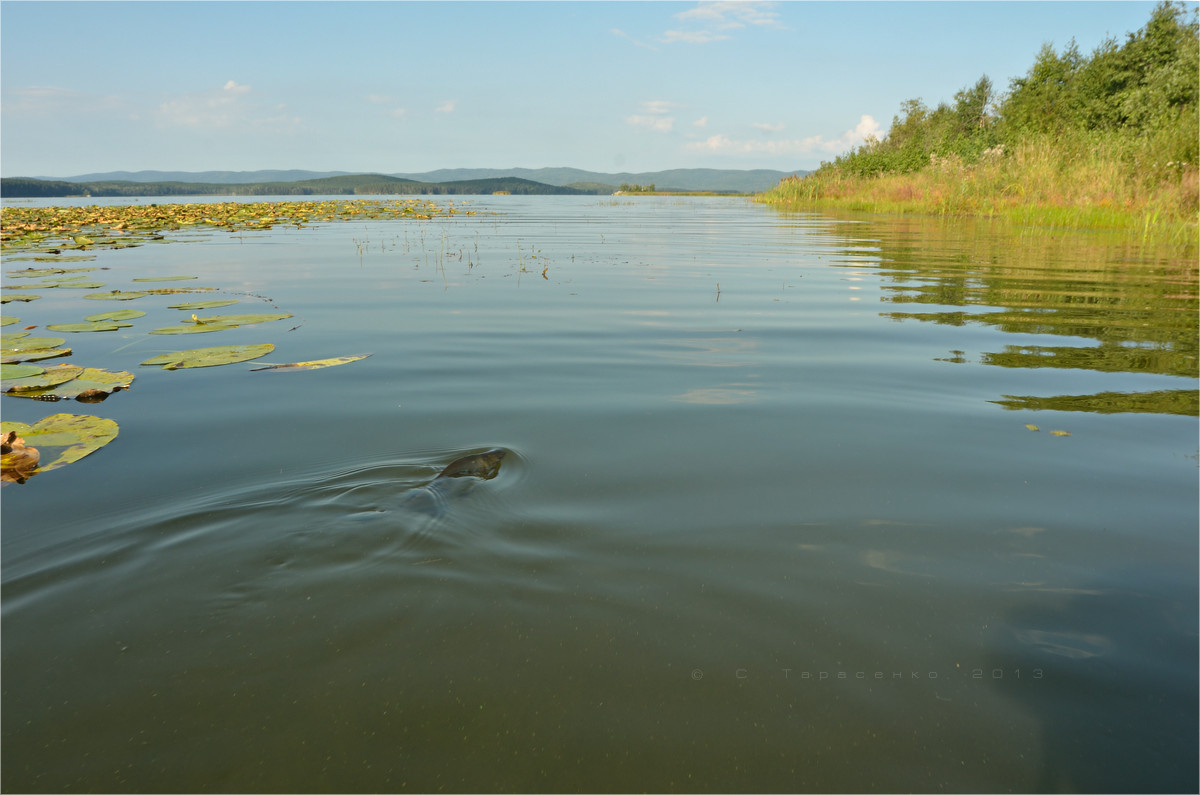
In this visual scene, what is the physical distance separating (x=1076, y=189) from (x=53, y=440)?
2055 centimetres

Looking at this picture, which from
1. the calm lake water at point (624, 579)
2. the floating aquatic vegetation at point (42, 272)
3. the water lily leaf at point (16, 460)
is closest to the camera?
the calm lake water at point (624, 579)

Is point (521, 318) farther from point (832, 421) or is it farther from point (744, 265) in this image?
point (744, 265)

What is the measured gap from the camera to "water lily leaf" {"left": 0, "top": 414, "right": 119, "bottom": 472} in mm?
3219

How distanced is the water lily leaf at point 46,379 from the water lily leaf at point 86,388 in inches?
0.9

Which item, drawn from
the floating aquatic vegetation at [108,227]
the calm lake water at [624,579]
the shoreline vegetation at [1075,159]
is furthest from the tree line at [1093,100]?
the floating aquatic vegetation at [108,227]

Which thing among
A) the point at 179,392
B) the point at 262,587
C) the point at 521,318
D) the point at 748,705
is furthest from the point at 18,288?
the point at 748,705

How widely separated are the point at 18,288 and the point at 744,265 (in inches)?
396

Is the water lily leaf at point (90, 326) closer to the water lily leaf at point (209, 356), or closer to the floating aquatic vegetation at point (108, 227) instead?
the water lily leaf at point (209, 356)

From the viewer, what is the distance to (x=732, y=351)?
17.3 feet

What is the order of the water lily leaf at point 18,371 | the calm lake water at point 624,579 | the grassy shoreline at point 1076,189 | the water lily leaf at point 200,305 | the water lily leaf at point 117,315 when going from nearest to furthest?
1. the calm lake water at point 624,579
2. the water lily leaf at point 18,371
3. the water lily leaf at point 117,315
4. the water lily leaf at point 200,305
5. the grassy shoreline at point 1076,189

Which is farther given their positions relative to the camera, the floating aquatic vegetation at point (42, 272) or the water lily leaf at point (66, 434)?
the floating aquatic vegetation at point (42, 272)

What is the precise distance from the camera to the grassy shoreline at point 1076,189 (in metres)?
14.6

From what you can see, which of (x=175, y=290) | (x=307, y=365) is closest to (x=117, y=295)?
(x=175, y=290)

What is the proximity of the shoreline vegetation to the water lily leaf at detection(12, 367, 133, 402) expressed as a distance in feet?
57.6
